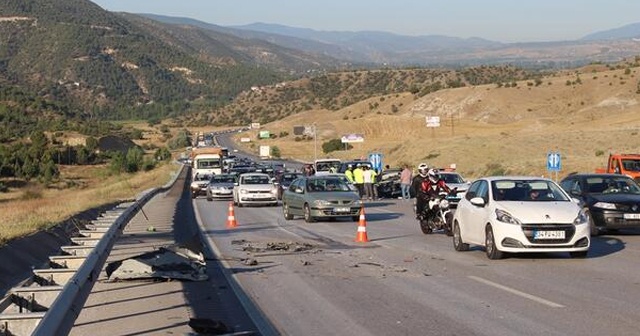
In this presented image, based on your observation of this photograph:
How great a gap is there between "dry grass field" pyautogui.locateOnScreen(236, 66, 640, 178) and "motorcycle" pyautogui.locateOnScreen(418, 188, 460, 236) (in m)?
35.0

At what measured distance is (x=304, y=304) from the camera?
12.3 meters

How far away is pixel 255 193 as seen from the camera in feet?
128

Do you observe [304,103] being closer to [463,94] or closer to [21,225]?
[463,94]

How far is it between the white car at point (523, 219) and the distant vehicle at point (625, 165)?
1826 centimetres

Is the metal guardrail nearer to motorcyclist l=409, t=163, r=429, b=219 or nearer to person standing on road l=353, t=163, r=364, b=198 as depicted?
motorcyclist l=409, t=163, r=429, b=219

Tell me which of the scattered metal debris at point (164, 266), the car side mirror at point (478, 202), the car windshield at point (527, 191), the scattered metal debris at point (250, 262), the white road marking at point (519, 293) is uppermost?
→ the car windshield at point (527, 191)

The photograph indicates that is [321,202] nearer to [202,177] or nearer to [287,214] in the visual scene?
[287,214]

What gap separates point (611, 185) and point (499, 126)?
93.6 m

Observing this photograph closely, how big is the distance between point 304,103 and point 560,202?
183m

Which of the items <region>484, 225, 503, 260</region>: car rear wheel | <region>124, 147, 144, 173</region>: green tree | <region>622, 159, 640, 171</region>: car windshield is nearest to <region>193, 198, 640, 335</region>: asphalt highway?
<region>484, 225, 503, 260</region>: car rear wheel

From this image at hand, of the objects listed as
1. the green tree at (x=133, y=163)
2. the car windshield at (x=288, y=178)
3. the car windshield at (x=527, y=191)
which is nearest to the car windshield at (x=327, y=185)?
the car windshield at (x=527, y=191)

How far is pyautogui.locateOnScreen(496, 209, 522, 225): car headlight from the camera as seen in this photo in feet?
54.7

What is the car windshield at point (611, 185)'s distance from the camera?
74.9ft

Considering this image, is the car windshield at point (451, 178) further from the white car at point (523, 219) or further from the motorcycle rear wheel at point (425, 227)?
the white car at point (523, 219)
